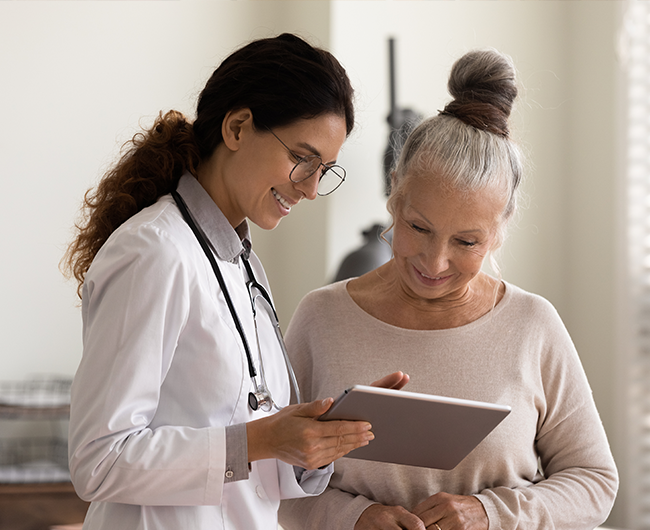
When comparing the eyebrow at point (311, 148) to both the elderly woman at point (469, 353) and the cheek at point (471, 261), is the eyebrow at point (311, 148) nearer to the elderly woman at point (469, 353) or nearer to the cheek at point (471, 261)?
the elderly woman at point (469, 353)

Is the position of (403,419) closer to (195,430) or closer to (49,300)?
(195,430)

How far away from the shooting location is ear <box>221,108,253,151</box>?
123 cm

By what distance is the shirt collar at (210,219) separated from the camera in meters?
1.19

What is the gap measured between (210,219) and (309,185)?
Result: 198 millimetres

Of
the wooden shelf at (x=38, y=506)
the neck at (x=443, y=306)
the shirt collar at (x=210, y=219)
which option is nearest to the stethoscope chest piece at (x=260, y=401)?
the shirt collar at (x=210, y=219)

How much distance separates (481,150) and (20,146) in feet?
6.95

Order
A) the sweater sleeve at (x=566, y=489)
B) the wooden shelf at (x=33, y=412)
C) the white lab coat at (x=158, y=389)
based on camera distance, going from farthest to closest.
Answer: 1. the wooden shelf at (x=33, y=412)
2. the sweater sleeve at (x=566, y=489)
3. the white lab coat at (x=158, y=389)

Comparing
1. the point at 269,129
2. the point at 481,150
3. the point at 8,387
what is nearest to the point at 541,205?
the point at 481,150

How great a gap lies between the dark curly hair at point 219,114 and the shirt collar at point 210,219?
4cm

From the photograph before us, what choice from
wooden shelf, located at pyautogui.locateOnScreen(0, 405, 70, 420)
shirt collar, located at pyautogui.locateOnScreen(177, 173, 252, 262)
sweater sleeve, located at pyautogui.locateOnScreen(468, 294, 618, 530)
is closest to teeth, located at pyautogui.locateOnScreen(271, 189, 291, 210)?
shirt collar, located at pyautogui.locateOnScreen(177, 173, 252, 262)

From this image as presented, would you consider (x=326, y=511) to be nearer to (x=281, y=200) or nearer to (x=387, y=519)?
(x=387, y=519)

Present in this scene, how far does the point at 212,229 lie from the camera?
1.19 m

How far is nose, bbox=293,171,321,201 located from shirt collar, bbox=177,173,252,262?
5.9 inches

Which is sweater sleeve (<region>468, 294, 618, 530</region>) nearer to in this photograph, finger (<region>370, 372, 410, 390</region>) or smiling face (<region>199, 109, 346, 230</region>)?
finger (<region>370, 372, 410, 390</region>)
